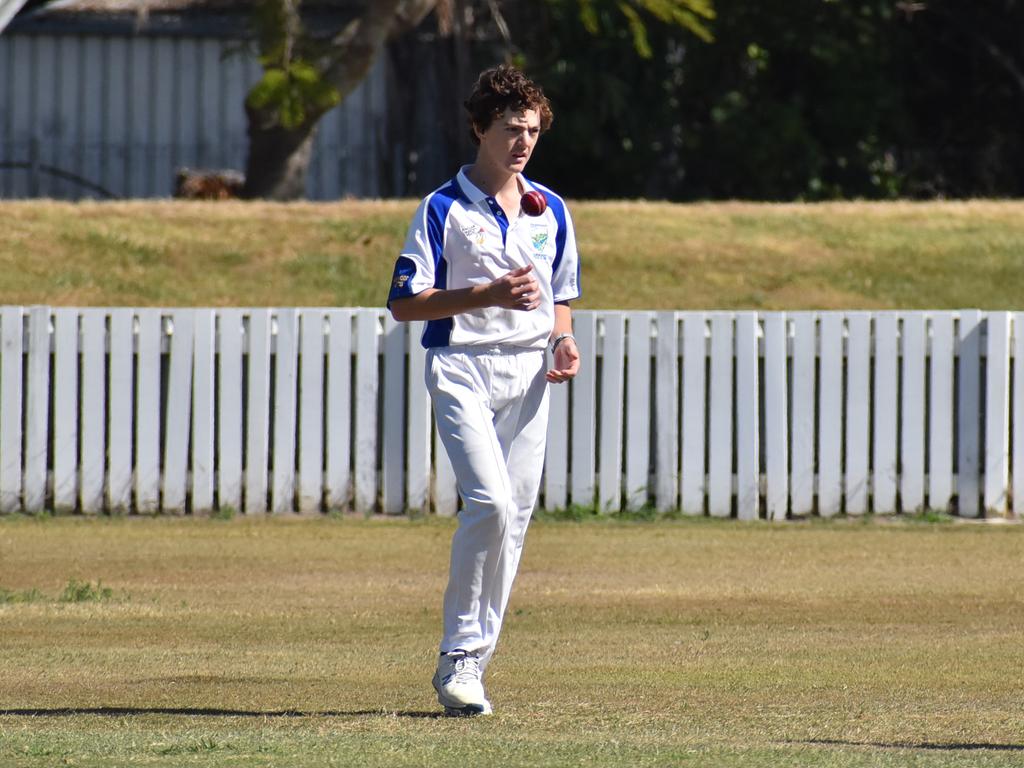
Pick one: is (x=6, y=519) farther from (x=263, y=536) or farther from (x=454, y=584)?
(x=454, y=584)

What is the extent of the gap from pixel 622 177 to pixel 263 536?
12.6 meters

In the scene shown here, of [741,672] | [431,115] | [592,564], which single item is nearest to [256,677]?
[741,672]

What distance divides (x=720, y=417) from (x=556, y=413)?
102 centimetres

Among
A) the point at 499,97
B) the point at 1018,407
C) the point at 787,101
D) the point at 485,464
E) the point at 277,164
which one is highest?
the point at 787,101

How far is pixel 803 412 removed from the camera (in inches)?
439

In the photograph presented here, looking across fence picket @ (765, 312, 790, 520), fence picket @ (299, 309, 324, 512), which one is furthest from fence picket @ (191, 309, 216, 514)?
fence picket @ (765, 312, 790, 520)

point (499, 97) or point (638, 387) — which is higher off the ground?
point (499, 97)

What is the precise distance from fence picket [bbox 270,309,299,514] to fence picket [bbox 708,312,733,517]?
2581 millimetres

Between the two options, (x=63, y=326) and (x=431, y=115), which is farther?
(x=431, y=115)

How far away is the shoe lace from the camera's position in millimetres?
5375

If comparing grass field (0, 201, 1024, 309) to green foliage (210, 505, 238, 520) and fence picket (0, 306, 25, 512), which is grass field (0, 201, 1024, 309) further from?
green foliage (210, 505, 238, 520)

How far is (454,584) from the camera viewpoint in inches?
216

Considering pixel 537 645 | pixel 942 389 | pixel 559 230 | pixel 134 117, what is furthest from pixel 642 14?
pixel 559 230

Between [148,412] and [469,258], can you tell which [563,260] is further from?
[148,412]
